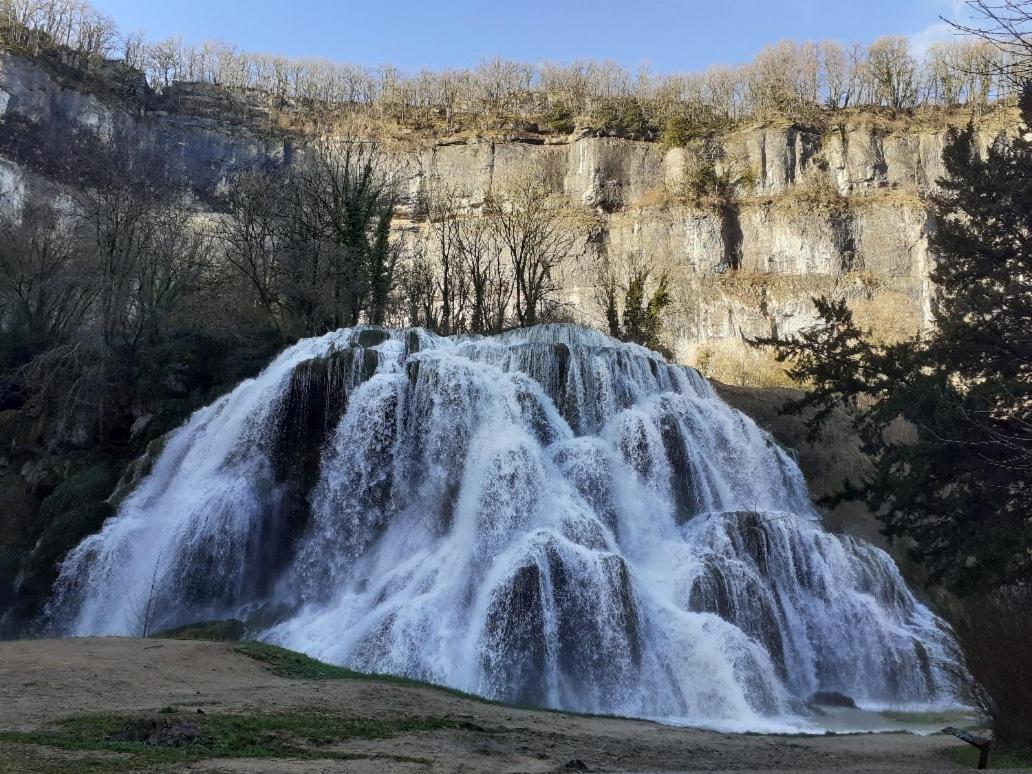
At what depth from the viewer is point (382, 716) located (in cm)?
850

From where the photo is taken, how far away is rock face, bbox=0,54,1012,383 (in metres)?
47.0

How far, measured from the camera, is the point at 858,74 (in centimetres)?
5884

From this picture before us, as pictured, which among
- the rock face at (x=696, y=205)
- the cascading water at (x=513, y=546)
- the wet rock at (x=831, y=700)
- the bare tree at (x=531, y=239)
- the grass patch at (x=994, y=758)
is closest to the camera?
the grass patch at (x=994, y=758)

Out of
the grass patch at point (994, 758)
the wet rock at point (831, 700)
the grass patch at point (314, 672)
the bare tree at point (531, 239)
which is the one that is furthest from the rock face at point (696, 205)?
the grass patch at point (994, 758)

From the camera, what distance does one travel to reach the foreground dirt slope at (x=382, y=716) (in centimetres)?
674

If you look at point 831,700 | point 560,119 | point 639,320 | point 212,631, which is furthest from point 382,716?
point 560,119

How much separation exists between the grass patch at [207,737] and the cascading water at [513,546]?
5615mm

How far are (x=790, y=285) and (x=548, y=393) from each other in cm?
3154

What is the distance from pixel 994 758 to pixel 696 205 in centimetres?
4684

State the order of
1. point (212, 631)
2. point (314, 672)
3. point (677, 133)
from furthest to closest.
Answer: point (677, 133) < point (212, 631) < point (314, 672)

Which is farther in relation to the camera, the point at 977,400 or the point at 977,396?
the point at 977,400

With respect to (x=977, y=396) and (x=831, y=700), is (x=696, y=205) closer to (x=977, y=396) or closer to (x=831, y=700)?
(x=977, y=396)

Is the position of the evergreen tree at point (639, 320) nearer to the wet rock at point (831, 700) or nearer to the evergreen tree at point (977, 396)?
the evergreen tree at point (977, 396)

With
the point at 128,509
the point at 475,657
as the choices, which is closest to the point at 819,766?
the point at 475,657
